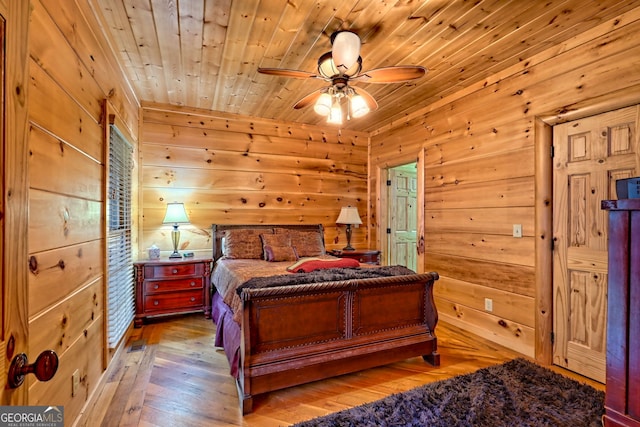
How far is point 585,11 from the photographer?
6.62 feet

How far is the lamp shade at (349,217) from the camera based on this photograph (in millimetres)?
4344

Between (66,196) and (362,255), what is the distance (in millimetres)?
3405

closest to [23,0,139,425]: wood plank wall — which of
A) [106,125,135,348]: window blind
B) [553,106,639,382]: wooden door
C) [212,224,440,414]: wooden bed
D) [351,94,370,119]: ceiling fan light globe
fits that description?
[106,125,135,348]: window blind

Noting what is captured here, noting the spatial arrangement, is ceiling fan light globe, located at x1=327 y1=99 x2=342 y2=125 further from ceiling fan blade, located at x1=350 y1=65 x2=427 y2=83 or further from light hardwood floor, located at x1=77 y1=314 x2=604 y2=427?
light hardwood floor, located at x1=77 y1=314 x2=604 y2=427

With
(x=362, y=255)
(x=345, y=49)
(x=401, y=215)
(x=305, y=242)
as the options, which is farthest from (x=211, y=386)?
(x=401, y=215)

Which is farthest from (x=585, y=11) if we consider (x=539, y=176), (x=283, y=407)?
(x=283, y=407)

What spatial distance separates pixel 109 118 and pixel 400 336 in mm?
2812

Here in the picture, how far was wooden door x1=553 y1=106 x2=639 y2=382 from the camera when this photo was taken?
6.95 ft

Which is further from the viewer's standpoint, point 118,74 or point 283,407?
point 118,74

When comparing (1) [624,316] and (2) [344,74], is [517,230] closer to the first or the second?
(1) [624,316]

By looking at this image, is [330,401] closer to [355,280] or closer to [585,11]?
[355,280]

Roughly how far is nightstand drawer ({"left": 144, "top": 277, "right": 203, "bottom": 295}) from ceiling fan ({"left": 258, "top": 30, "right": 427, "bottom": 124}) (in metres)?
2.37

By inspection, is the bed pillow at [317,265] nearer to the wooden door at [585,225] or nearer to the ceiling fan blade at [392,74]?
the ceiling fan blade at [392,74]

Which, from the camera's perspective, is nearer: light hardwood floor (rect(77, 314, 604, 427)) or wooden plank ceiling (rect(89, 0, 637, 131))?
A: light hardwood floor (rect(77, 314, 604, 427))
